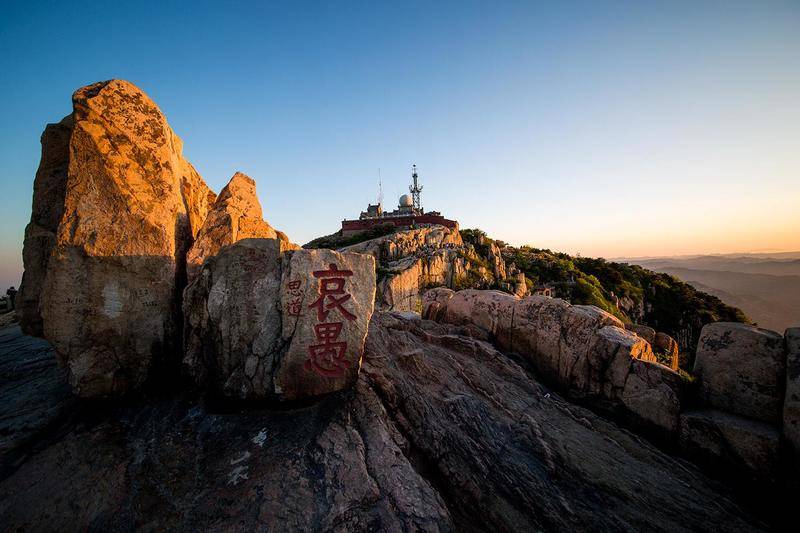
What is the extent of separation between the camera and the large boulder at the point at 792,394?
19.1 ft

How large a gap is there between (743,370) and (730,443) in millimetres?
1652

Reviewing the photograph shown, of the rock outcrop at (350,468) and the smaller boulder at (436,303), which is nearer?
the rock outcrop at (350,468)

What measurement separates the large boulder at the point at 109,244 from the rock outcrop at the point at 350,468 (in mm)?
1138

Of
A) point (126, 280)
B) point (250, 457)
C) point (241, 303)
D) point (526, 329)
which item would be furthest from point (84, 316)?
point (526, 329)

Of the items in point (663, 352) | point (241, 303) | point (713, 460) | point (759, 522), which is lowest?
point (759, 522)

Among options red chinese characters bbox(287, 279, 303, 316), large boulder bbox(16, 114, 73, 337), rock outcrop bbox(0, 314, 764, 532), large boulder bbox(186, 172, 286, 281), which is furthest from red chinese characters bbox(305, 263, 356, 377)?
large boulder bbox(16, 114, 73, 337)

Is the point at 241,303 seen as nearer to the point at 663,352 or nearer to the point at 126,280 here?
the point at 126,280

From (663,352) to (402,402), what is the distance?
1085 cm

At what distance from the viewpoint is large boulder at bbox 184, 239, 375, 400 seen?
6402 millimetres

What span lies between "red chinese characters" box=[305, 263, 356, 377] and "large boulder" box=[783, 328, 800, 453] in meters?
8.84

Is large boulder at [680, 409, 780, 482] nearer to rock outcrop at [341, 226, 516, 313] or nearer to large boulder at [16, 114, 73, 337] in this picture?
large boulder at [16, 114, 73, 337]

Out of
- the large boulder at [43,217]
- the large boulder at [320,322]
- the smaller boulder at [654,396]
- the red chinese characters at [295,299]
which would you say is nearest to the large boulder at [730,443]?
the smaller boulder at [654,396]

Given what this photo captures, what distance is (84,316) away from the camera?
617 cm

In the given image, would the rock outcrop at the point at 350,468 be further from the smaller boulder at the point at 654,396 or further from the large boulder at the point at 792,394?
the large boulder at the point at 792,394
